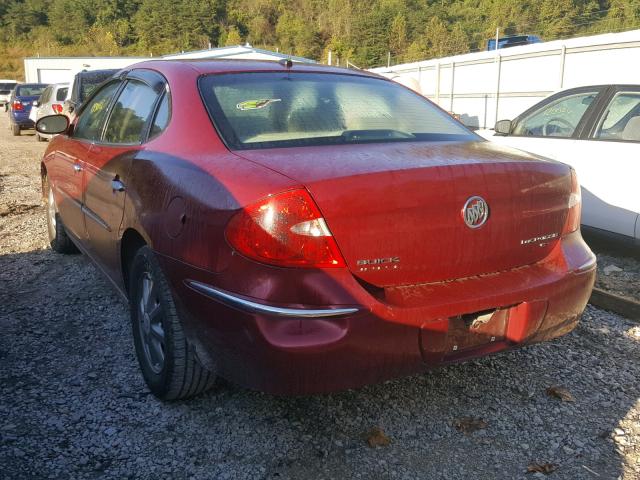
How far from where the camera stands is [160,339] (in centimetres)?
290

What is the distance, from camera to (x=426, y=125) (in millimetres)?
3291

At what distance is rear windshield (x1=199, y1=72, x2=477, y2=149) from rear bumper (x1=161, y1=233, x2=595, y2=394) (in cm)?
71

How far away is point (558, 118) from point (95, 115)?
438cm

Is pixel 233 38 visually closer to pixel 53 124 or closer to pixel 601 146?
pixel 601 146

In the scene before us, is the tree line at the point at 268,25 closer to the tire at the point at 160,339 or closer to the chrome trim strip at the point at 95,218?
the chrome trim strip at the point at 95,218

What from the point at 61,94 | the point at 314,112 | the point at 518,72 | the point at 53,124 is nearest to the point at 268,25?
the point at 61,94

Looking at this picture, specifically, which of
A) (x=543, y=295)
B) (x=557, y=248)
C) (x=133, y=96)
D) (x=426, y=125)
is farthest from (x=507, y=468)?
(x=133, y=96)

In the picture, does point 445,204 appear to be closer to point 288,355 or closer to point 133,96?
point 288,355

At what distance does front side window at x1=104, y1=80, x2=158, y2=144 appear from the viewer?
10.8 ft

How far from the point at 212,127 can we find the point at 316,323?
1.07m

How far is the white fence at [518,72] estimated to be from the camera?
12453 mm

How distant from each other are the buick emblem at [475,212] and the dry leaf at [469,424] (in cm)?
93

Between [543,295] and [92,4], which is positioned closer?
[543,295]

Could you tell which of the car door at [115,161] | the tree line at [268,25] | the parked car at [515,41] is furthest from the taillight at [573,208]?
the tree line at [268,25]
